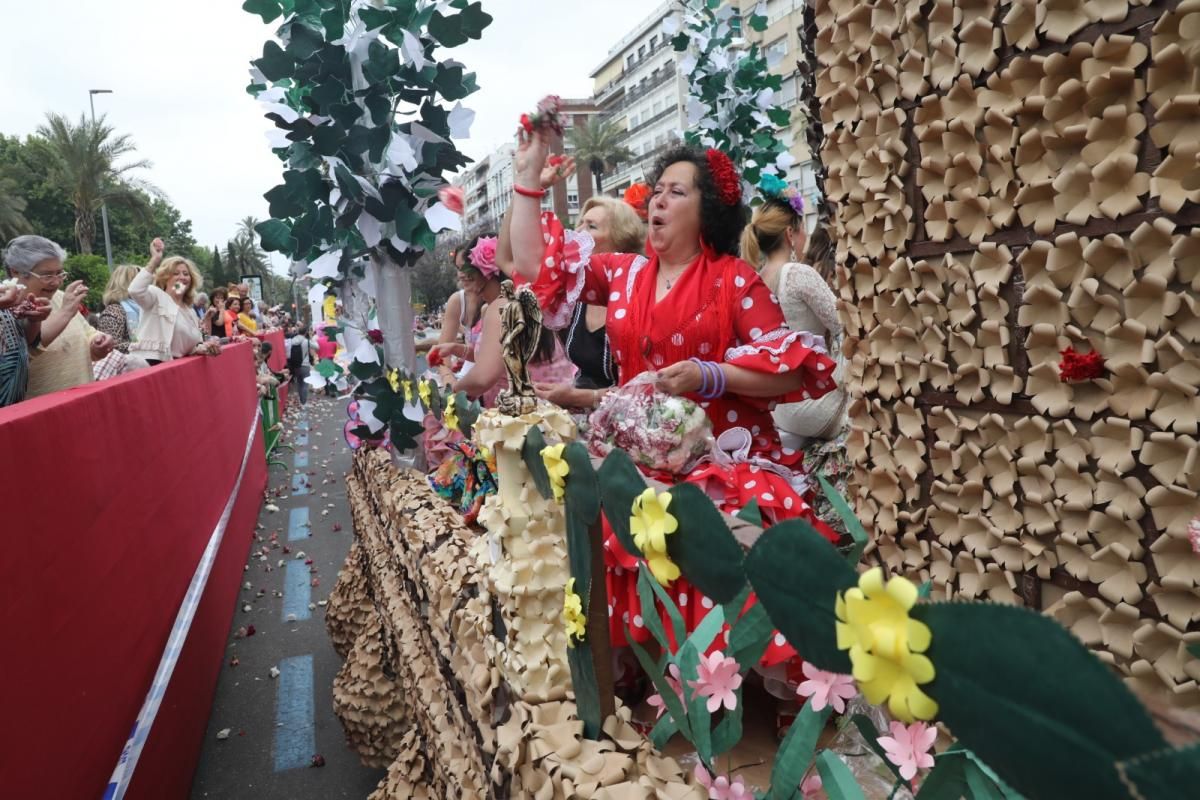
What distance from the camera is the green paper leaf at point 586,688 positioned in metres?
Answer: 1.58

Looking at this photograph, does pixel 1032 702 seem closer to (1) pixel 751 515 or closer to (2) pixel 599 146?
(1) pixel 751 515

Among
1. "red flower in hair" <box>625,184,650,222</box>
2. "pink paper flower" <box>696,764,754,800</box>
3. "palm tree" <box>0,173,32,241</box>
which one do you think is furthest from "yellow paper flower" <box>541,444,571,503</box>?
"palm tree" <box>0,173,32,241</box>

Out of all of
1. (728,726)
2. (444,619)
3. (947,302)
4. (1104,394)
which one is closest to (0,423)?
(444,619)

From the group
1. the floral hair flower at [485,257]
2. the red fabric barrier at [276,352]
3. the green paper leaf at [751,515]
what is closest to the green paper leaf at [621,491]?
the green paper leaf at [751,515]

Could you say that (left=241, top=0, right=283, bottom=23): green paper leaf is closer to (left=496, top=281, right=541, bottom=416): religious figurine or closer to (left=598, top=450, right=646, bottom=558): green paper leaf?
(left=496, top=281, right=541, bottom=416): religious figurine

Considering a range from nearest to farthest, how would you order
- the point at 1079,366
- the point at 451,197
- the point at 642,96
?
the point at 1079,366 < the point at 451,197 < the point at 642,96

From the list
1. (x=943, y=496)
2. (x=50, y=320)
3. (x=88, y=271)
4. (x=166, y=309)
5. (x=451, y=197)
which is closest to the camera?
(x=943, y=496)

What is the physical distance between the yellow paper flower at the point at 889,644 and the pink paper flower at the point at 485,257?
3.91 m

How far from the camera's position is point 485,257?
4496mm

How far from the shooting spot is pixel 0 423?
2129 mm

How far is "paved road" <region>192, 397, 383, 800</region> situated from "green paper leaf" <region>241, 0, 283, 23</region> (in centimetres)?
A: 381

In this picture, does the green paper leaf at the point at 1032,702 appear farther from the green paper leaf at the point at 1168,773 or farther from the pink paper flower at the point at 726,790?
the pink paper flower at the point at 726,790

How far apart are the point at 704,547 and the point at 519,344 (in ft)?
3.30

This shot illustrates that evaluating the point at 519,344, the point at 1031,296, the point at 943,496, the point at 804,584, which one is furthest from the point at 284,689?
the point at 804,584
